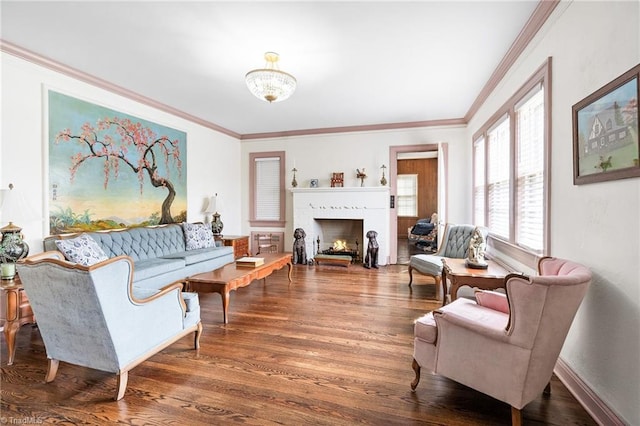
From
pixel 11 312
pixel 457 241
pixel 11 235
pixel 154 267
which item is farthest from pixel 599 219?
pixel 11 235

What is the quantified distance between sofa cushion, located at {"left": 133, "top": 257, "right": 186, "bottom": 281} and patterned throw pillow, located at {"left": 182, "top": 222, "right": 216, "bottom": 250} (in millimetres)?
736

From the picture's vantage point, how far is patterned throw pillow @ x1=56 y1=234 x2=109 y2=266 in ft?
9.96

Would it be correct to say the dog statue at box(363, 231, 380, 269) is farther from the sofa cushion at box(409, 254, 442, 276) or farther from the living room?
the living room

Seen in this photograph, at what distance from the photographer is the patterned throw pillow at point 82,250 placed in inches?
120

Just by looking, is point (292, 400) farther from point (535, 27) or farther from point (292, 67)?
point (535, 27)

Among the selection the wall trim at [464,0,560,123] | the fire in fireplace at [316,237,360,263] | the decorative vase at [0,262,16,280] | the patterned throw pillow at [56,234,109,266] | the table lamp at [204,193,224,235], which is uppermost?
the wall trim at [464,0,560,123]

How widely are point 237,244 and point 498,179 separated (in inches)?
176

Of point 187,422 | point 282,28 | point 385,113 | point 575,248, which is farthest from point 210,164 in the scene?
point 575,248

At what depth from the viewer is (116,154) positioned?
420 centimetres

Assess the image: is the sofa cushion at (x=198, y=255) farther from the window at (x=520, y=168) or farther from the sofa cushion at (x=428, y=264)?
the window at (x=520, y=168)

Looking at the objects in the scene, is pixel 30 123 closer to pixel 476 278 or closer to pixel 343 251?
pixel 476 278

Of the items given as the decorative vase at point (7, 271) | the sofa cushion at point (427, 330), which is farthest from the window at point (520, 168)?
the decorative vase at point (7, 271)

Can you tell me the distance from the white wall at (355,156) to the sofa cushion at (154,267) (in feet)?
10.0

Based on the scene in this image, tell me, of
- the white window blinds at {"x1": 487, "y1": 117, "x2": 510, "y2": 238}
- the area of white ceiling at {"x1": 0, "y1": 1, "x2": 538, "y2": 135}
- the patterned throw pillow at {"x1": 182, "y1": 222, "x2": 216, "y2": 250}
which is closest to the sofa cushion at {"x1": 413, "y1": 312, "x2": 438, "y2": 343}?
the white window blinds at {"x1": 487, "y1": 117, "x2": 510, "y2": 238}
